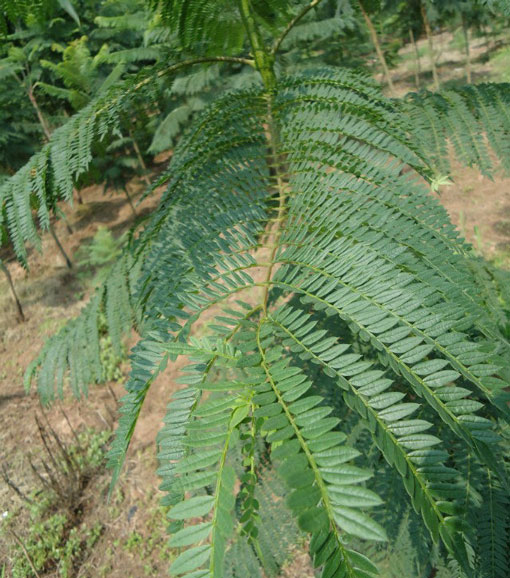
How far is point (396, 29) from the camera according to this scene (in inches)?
464

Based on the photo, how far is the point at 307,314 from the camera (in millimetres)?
558

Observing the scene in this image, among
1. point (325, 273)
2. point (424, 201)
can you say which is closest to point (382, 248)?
point (325, 273)

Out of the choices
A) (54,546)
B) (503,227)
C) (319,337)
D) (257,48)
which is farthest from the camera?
(503,227)

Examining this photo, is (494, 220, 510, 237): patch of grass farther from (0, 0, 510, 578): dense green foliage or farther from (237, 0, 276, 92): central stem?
(237, 0, 276, 92): central stem

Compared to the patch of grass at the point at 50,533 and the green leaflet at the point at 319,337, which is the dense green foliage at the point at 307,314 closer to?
the green leaflet at the point at 319,337

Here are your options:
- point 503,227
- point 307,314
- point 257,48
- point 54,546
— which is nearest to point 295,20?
point 257,48

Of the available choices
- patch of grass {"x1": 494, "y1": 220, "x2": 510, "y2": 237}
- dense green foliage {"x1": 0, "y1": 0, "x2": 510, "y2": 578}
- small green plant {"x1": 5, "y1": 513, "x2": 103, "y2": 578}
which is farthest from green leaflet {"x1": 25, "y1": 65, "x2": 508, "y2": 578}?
patch of grass {"x1": 494, "y1": 220, "x2": 510, "y2": 237}

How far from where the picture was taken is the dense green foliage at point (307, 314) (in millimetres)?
398

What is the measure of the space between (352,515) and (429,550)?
98cm

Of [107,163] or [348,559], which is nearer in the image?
[348,559]

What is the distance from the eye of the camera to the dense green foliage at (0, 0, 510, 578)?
1.31ft

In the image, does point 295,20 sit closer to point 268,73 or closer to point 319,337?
point 268,73

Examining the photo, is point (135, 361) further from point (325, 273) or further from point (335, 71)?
point (335, 71)

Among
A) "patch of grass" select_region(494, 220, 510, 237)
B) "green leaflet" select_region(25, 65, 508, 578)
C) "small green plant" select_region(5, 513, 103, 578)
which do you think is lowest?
"patch of grass" select_region(494, 220, 510, 237)
